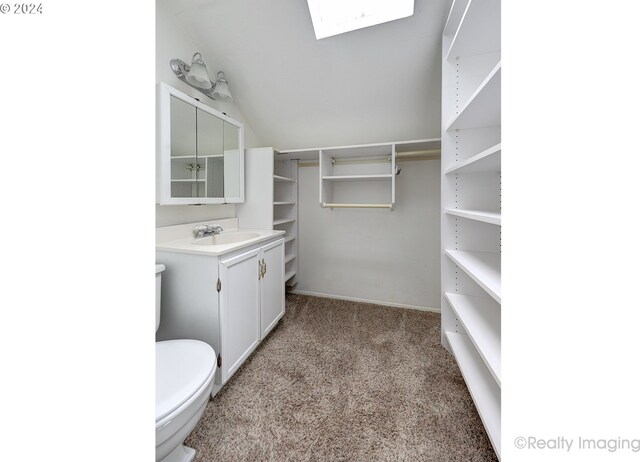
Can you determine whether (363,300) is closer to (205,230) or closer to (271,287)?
(271,287)

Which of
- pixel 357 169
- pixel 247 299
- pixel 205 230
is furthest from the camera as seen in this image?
pixel 357 169

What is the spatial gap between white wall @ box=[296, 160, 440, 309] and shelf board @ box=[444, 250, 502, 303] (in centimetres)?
98

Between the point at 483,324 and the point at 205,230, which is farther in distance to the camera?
the point at 205,230

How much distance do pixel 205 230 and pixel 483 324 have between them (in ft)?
6.09

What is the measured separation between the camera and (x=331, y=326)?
88.2 inches

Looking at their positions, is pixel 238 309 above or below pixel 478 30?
below

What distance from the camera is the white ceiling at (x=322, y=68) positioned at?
1729 millimetres

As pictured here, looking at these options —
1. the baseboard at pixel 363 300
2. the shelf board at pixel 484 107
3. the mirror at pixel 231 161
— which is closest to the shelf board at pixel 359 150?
the mirror at pixel 231 161

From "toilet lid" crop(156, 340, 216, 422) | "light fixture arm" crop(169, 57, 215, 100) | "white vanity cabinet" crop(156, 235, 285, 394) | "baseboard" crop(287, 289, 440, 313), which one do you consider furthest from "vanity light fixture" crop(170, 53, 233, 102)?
"baseboard" crop(287, 289, 440, 313)
